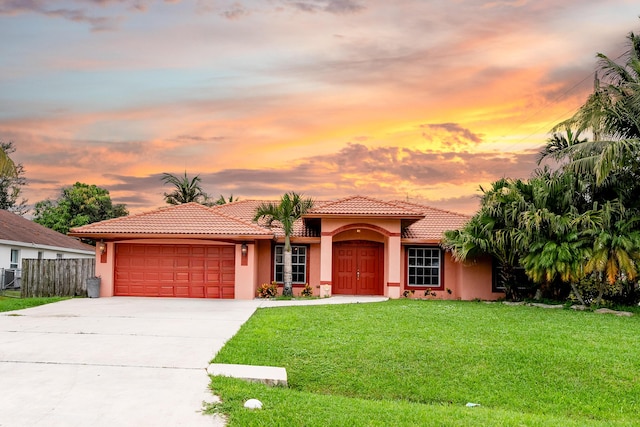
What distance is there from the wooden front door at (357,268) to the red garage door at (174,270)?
15.0 feet

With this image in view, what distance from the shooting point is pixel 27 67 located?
18.2m

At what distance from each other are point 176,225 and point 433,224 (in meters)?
10.7

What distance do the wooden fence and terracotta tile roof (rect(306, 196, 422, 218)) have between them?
888cm

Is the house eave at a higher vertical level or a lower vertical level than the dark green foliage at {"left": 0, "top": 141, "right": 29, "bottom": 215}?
lower

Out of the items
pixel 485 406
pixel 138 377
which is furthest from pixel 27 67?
pixel 485 406

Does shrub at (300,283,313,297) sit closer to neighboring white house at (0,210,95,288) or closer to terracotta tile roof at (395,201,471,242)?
terracotta tile roof at (395,201,471,242)

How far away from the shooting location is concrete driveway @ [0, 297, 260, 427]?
631 centimetres

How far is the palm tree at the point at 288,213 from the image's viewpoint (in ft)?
67.4

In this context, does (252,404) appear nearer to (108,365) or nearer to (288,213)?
(108,365)

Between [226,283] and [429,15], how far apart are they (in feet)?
38.9

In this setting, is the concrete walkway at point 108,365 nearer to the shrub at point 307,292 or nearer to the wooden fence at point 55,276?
the wooden fence at point 55,276

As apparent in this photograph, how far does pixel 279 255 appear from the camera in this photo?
887 inches

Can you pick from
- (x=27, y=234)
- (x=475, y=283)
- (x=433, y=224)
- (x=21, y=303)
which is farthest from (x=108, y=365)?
(x=27, y=234)

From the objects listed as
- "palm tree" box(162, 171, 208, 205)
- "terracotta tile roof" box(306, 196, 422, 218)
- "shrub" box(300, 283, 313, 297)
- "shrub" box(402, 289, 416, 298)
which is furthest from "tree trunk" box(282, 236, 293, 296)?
"palm tree" box(162, 171, 208, 205)
